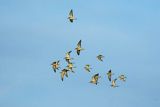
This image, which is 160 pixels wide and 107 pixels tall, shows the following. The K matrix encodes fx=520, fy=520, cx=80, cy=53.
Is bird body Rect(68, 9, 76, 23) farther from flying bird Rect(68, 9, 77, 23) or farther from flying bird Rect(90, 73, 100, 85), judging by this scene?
flying bird Rect(90, 73, 100, 85)

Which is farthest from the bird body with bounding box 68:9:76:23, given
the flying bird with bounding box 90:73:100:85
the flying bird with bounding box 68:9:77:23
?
the flying bird with bounding box 90:73:100:85

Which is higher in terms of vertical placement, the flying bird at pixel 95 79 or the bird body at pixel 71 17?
the bird body at pixel 71 17

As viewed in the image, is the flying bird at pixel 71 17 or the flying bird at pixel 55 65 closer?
the flying bird at pixel 71 17

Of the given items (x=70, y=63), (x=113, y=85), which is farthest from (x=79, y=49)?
(x=113, y=85)

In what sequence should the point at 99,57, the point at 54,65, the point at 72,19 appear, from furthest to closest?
the point at 54,65, the point at 99,57, the point at 72,19

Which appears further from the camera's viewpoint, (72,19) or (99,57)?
(99,57)

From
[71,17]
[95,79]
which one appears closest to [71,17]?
[71,17]

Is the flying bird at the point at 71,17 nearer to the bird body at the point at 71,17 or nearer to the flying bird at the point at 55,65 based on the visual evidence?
the bird body at the point at 71,17

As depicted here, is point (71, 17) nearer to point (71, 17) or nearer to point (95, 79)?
point (71, 17)

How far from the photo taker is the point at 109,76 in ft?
447

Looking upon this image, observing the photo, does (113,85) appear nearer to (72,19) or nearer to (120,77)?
(120,77)

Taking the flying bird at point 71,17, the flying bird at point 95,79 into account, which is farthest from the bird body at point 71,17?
the flying bird at point 95,79

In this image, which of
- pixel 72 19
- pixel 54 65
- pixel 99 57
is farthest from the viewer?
pixel 54 65

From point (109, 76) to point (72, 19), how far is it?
18307mm
